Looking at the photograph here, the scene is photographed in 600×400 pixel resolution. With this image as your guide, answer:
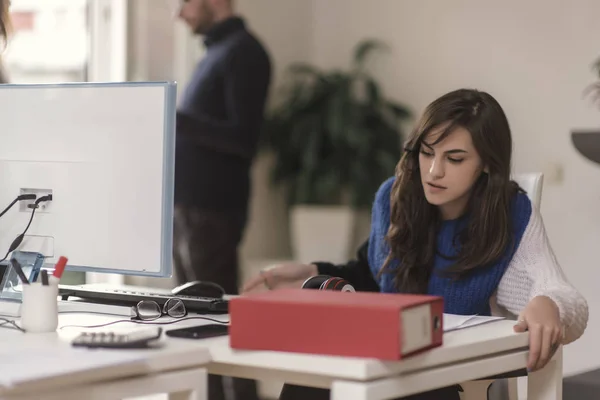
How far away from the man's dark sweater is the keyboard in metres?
1.29

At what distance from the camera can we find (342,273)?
187cm

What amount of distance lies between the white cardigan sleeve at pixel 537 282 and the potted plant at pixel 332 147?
2293mm

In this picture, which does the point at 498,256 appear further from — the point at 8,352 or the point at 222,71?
the point at 222,71

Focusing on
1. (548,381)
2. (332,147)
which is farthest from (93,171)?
(332,147)

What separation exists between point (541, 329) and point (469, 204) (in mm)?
440

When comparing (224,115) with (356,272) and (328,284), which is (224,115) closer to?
(356,272)

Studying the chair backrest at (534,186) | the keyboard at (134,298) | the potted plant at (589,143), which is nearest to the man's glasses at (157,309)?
the keyboard at (134,298)

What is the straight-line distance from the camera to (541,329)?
1.39 meters

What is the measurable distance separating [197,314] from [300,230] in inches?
103

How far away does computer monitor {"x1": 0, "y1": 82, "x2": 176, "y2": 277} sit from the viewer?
1.45 m

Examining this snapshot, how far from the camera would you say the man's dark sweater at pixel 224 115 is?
9.91ft

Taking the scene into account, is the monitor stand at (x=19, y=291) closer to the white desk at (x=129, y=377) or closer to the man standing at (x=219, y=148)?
the white desk at (x=129, y=377)

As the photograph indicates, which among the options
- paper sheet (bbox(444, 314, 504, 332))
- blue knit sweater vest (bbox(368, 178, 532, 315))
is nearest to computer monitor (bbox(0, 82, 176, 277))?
paper sheet (bbox(444, 314, 504, 332))

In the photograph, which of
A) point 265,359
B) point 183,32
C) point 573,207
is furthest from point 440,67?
point 265,359
